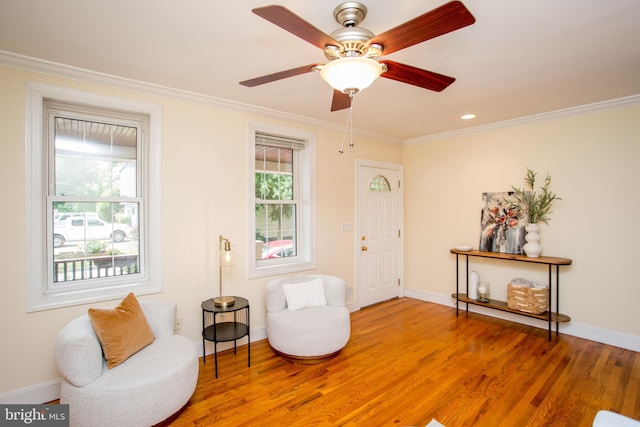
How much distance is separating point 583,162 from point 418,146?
2.09 meters

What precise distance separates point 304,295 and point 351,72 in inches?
90.5

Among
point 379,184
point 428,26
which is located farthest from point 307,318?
point 379,184

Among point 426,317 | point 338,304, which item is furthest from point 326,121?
point 426,317

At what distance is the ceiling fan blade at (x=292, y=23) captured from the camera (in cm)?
121

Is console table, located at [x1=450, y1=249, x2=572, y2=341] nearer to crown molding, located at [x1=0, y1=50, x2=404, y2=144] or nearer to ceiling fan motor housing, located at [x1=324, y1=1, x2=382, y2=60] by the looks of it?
crown molding, located at [x1=0, y1=50, x2=404, y2=144]

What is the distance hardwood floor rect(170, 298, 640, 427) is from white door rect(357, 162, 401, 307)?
111 cm

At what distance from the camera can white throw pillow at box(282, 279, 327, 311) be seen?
10.5 feet

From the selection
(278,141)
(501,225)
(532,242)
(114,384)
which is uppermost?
(278,141)

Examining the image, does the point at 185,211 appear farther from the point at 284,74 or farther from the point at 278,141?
the point at 284,74

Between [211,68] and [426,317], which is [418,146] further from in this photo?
[211,68]

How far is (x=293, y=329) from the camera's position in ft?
9.39

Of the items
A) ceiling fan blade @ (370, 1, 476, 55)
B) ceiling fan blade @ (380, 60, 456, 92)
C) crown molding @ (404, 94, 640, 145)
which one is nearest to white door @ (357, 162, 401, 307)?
crown molding @ (404, 94, 640, 145)

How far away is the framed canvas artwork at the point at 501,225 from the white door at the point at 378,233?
127 centimetres

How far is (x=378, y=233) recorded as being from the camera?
15.8 ft
